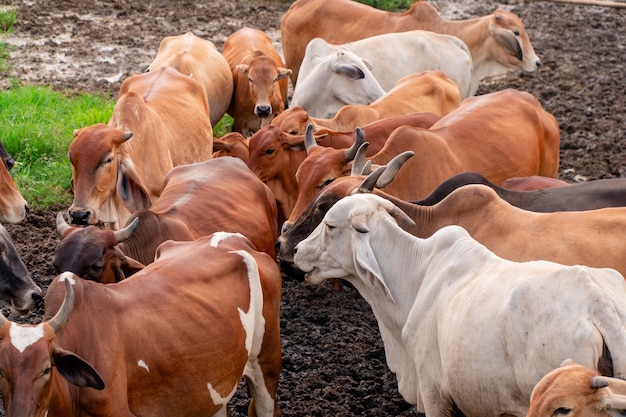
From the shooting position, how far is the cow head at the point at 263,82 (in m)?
10.0

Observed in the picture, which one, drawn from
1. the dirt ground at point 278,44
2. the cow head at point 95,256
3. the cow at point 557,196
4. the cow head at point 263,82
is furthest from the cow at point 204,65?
the cow head at point 95,256

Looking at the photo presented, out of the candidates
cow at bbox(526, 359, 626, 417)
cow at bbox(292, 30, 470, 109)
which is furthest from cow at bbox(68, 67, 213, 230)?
cow at bbox(526, 359, 626, 417)

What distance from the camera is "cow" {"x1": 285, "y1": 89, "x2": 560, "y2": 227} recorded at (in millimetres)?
7121

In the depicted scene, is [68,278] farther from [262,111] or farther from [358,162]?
[262,111]

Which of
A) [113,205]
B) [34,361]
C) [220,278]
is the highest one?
[34,361]

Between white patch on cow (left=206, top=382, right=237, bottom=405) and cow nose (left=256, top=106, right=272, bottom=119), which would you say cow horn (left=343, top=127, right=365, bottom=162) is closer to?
white patch on cow (left=206, top=382, right=237, bottom=405)

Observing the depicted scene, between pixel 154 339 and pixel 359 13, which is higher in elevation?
pixel 154 339

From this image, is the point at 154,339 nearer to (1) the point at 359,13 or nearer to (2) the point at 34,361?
(2) the point at 34,361

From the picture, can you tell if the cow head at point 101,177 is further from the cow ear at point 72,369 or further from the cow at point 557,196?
the cow ear at point 72,369

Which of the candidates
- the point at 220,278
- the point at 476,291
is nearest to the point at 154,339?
the point at 220,278

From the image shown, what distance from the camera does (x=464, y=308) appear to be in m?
4.77

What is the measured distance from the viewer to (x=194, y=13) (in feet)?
45.7

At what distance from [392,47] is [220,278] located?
5844mm

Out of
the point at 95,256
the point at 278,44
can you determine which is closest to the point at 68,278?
the point at 95,256
